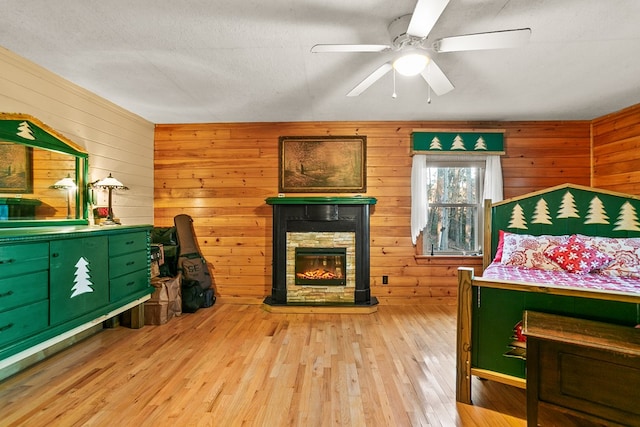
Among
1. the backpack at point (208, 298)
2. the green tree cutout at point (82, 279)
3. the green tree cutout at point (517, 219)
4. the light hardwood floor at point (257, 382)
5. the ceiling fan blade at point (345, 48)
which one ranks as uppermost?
the ceiling fan blade at point (345, 48)

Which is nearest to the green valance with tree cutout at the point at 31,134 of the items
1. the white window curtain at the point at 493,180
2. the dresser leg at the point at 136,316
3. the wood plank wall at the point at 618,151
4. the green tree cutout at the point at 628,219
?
the dresser leg at the point at 136,316

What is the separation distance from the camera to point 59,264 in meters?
2.24

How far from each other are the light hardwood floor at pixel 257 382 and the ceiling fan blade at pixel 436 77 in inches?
85.9

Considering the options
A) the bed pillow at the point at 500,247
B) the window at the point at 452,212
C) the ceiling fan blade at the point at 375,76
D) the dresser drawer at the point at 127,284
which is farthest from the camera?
the window at the point at 452,212

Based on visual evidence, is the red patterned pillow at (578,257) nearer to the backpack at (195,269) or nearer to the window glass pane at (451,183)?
the window glass pane at (451,183)

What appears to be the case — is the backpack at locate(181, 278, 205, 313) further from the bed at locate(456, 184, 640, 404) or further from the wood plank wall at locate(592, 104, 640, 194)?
the wood plank wall at locate(592, 104, 640, 194)

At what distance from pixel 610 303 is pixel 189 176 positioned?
435 cm

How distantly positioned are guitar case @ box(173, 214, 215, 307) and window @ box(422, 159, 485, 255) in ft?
9.91

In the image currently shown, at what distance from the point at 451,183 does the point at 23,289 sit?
4.44 m

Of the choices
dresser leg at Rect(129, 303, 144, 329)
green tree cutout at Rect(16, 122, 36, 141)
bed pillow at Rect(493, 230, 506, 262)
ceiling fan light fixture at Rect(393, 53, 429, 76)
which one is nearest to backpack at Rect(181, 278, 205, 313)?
dresser leg at Rect(129, 303, 144, 329)

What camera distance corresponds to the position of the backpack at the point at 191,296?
3.67 metres

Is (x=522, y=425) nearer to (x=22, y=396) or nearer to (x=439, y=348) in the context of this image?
(x=439, y=348)

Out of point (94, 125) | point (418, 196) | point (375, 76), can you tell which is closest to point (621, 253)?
point (418, 196)

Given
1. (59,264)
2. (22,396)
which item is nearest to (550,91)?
(59,264)
